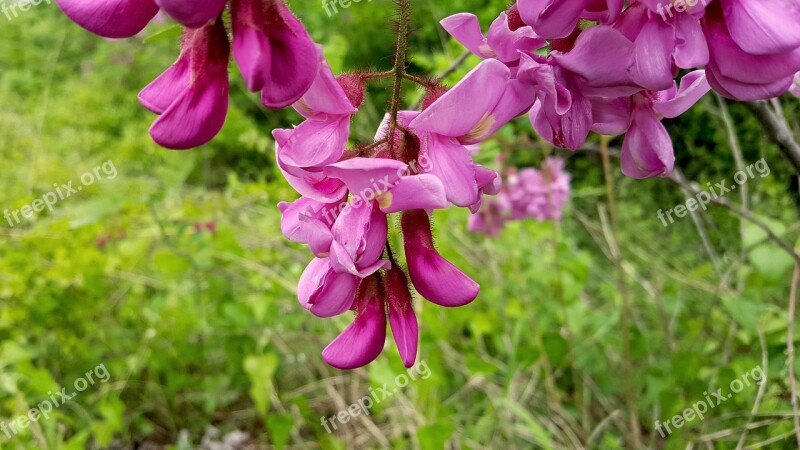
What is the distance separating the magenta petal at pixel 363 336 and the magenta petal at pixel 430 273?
0.11 ft

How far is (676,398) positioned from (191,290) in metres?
1.51

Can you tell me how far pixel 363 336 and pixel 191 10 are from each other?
0.25 m

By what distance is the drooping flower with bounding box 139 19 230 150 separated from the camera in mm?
387

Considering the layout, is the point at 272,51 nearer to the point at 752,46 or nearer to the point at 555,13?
the point at 555,13

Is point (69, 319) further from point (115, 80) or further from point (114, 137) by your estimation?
point (115, 80)

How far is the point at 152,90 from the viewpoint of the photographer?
1.34 ft

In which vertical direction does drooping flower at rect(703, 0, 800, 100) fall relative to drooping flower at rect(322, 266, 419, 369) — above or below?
above

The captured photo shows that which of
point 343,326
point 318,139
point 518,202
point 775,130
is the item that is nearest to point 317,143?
point 318,139

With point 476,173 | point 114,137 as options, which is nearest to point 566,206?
point 476,173

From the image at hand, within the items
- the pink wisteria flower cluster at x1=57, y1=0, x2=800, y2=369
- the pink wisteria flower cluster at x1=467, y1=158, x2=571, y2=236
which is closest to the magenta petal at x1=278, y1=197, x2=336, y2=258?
the pink wisteria flower cluster at x1=57, y1=0, x2=800, y2=369

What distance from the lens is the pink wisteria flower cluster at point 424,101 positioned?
386 millimetres

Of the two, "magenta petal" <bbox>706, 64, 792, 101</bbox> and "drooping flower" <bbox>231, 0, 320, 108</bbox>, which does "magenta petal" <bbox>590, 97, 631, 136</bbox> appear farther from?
"drooping flower" <bbox>231, 0, 320, 108</bbox>

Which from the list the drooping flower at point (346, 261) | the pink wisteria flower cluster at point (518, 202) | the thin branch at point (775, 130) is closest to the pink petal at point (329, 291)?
the drooping flower at point (346, 261)

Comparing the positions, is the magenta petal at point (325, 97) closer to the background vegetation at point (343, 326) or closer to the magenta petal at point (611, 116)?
the magenta petal at point (611, 116)
